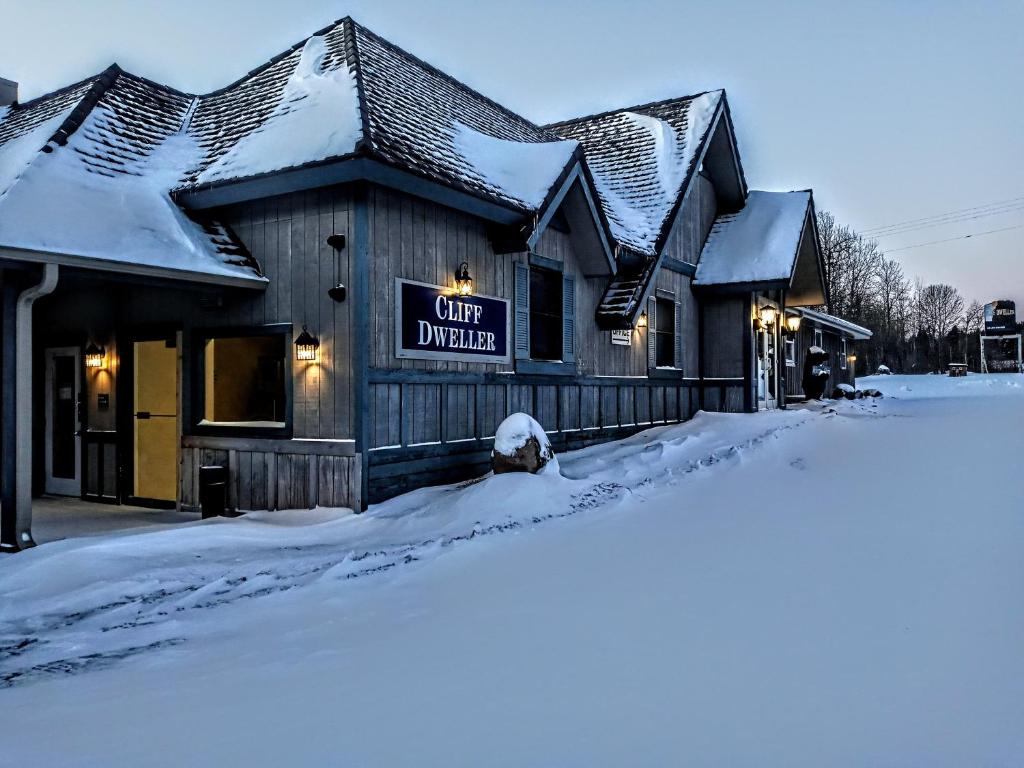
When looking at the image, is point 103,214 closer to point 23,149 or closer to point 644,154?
point 23,149

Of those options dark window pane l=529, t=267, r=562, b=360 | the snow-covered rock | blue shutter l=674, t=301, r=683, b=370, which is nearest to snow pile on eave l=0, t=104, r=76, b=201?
the snow-covered rock

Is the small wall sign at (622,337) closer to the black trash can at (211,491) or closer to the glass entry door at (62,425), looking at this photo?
the black trash can at (211,491)

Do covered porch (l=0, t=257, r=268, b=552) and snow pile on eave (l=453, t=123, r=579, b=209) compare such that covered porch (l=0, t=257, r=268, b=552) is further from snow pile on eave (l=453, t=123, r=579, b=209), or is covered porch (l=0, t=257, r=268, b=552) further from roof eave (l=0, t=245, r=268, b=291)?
snow pile on eave (l=453, t=123, r=579, b=209)

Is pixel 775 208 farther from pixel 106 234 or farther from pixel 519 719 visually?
pixel 519 719

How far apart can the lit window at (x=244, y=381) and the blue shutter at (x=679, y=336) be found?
830 centimetres

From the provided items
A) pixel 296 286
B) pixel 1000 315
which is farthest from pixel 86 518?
pixel 1000 315

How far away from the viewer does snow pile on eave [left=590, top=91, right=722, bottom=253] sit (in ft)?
43.0

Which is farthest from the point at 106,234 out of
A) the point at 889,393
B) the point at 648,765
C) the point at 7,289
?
the point at 889,393

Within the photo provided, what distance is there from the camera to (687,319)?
15.3 meters

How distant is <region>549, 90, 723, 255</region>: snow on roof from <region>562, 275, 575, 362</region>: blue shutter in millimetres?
2119

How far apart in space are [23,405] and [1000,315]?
77.6 m

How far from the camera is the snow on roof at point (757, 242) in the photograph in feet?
48.9

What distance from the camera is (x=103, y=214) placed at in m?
6.87

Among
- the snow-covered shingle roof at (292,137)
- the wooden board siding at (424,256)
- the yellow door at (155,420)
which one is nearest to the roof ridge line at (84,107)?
the snow-covered shingle roof at (292,137)
